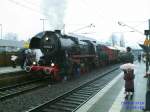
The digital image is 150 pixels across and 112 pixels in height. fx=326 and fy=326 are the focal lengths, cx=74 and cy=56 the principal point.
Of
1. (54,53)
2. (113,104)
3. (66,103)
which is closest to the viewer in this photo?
(113,104)

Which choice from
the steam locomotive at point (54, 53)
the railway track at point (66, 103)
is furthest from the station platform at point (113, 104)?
the steam locomotive at point (54, 53)

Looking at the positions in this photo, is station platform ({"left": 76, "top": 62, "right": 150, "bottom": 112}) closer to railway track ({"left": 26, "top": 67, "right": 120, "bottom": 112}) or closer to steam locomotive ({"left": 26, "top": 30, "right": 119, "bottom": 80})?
railway track ({"left": 26, "top": 67, "right": 120, "bottom": 112})

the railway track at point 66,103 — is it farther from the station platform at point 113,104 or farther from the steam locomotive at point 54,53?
the steam locomotive at point 54,53

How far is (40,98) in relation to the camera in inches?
549

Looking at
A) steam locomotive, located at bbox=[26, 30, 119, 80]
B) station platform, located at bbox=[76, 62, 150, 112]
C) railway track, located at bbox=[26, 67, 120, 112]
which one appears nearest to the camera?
station platform, located at bbox=[76, 62, 150, 112]

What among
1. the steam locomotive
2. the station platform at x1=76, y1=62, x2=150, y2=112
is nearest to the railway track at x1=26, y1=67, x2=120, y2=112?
the station platform at x1=76, y1=62, x2=150, y2=112

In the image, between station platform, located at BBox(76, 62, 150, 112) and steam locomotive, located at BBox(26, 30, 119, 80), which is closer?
station platform, located at BBox(76, 62, 150, 112)

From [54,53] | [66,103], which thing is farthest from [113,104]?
[54,53]

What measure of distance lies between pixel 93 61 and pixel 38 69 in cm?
1324

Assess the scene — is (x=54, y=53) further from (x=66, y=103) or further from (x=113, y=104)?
(x=113, y=104)

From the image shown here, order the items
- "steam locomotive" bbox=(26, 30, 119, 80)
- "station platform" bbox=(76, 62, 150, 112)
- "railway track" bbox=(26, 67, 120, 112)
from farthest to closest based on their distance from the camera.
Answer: "steam locomotive" bbox=(26, 30, 119, 80), "railway track" bbox=(26, 67, 120, 112), "station platform" bbox=(76, 62, 150, 112)

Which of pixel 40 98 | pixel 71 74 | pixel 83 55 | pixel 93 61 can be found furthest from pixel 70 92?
pixel 93 61

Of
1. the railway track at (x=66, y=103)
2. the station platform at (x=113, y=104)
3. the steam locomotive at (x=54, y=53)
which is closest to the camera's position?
the station platform at (x=113, y=104)

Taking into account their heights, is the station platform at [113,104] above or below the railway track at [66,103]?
above
